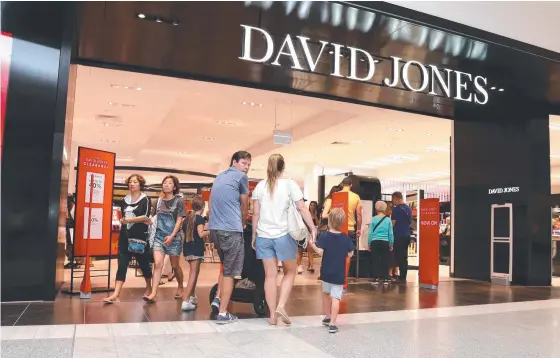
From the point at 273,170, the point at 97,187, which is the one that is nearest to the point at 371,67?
the point at 273,170

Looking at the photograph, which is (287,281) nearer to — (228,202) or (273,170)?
(228,202)

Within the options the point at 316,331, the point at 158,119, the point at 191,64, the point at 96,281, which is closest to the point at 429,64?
the point at 191,64

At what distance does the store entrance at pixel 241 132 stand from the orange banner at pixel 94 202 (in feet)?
4.07

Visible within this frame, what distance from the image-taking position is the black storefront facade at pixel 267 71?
16.9 feet

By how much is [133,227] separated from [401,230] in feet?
14.2

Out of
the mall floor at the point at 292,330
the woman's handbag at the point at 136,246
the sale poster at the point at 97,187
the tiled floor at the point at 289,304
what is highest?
the sale poster at the point at 97,187

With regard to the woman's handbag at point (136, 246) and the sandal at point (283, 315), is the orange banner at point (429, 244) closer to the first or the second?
the sandal at point (283, 315)

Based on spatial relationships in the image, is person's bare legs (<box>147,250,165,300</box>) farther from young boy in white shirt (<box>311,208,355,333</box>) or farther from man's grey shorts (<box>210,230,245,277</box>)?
young boy in white shirt (<box>311,208,355,333</box>)

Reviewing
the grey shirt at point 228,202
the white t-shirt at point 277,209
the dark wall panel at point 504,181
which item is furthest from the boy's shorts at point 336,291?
the dark wall panel at point 504,181

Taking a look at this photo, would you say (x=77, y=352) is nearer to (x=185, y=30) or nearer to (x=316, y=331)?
(x=316, y=331)

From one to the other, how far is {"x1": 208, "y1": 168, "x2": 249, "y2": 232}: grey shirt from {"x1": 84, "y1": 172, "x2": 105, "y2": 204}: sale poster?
2065 millimetres

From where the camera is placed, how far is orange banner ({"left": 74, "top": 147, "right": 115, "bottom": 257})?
5.71 meters

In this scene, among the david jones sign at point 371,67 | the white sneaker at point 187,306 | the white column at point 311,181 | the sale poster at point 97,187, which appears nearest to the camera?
the white sneaker at point 187,306

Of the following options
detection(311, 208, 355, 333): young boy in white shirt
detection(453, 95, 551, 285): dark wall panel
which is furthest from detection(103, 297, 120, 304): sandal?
detection(453, 95, 551, 285): dark wall panel
